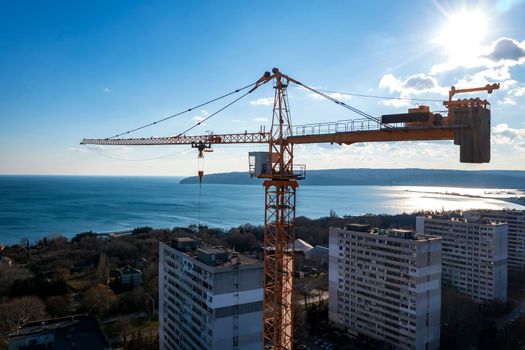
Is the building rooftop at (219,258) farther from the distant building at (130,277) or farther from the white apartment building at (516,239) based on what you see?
the white apartment building at (516,239)

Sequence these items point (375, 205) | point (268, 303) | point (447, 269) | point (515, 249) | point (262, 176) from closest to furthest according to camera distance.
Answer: point (262, 176) → point (268, 303) → point (447, 269) → point (515, 249) → point (375, 205)

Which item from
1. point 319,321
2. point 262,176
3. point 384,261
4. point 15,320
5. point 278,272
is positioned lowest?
point 319,321

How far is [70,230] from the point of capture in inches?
1080

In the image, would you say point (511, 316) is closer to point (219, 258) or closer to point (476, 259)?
point (476, 259)

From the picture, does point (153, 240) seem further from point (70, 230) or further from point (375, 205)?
point (375, 205)

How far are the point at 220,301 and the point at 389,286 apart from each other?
490cm

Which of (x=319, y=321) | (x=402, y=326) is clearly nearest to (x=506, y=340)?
(x=402, y=326)

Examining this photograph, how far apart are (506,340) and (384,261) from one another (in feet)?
10.5

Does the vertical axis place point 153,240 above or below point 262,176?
below

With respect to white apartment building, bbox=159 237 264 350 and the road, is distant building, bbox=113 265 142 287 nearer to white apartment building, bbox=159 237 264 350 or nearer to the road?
white apartment building, bbox=159 237 264 350

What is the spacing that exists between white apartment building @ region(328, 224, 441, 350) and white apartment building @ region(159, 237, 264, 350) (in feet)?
13.4

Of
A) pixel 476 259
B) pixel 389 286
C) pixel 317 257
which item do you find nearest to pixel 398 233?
pixel 389 286

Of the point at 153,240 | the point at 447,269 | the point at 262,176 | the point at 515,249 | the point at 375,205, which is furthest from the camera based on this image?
the point at 375,205

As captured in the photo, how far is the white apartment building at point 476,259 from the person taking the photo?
1259cm
